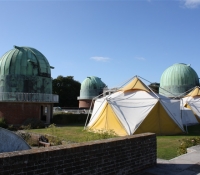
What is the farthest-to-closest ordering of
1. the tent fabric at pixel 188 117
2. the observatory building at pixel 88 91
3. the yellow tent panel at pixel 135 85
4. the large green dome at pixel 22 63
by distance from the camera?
the observatory building at pixel 88 91 → the large green dome at pixel 22 63 → the tent fabric at pixel 188 117 → the yellow tent panel at pixel 135 85

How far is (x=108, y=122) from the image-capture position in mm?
18312

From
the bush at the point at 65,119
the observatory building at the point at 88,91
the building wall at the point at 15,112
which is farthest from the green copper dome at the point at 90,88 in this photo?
the building wall at the point at 15,112

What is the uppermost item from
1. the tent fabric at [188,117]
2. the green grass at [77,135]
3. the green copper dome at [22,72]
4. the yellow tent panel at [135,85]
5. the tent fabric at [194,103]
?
the green copper dome at [22,72]

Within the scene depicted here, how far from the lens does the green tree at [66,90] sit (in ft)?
204

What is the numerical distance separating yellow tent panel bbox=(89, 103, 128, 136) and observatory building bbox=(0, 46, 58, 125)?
419 inches

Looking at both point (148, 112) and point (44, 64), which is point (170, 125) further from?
point (44, 64)

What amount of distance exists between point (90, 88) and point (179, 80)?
916 inches

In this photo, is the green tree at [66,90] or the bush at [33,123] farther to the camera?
the green tree at [66,90]

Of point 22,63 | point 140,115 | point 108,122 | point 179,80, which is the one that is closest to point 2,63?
point 22,63

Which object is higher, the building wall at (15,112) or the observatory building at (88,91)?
the observatory building at (88,91)

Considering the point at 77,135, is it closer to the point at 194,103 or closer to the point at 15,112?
the point at 15,112

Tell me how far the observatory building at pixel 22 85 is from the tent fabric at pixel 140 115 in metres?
10.5

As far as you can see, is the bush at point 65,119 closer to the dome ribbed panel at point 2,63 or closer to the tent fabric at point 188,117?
the dome ribbed panel at point 2,63

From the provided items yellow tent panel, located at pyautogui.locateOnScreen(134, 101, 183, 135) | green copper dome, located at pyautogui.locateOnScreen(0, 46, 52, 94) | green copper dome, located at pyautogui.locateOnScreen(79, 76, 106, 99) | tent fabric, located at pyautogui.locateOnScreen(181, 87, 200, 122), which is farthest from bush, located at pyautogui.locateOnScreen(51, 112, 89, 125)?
green copper dome, located at pyautogui.locateOnScreen(79, 76, 106, 99)
